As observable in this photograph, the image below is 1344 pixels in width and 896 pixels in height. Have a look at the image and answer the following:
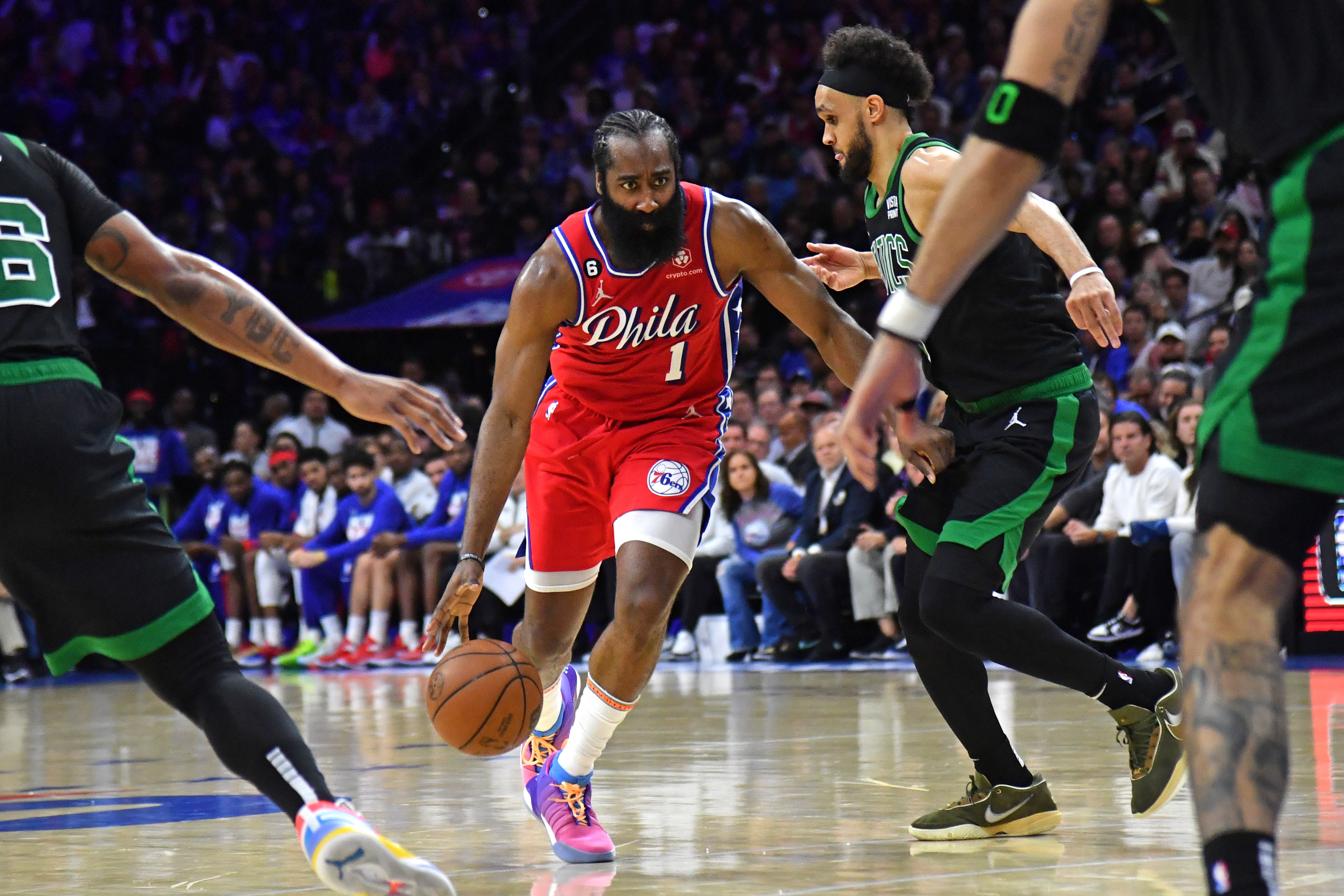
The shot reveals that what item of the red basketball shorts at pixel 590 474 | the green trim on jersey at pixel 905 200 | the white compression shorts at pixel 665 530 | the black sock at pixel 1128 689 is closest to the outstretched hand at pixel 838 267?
the green trim on jersey at pixel 905 200

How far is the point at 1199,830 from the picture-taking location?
2352 millimetres

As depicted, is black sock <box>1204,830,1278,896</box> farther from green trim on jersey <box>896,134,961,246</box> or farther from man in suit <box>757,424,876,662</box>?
man in suit <box>757,424,876,662</box>

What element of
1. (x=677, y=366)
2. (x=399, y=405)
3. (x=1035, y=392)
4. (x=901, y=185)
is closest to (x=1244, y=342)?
(x=399, y=405)

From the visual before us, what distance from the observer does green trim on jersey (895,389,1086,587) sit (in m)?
4.49

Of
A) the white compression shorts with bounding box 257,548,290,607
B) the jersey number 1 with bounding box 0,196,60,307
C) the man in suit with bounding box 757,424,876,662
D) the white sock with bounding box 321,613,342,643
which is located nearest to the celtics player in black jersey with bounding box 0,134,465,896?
Answer: the jersey number 1 with bounding box 0,196,60,307

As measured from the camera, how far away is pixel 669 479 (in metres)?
4.77

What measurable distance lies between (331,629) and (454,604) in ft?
32.2

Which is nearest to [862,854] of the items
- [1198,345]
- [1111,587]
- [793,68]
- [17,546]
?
[17,546]

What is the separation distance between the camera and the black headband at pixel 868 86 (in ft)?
15.9

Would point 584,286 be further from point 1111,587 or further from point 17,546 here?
point 1111,587

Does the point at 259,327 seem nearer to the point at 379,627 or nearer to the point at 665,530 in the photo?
the point at 665,530

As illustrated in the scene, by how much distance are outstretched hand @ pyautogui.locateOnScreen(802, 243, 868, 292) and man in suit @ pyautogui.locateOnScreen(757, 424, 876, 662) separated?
5.99 meters

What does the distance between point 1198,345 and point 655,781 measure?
24.4ft

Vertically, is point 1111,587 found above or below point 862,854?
below
